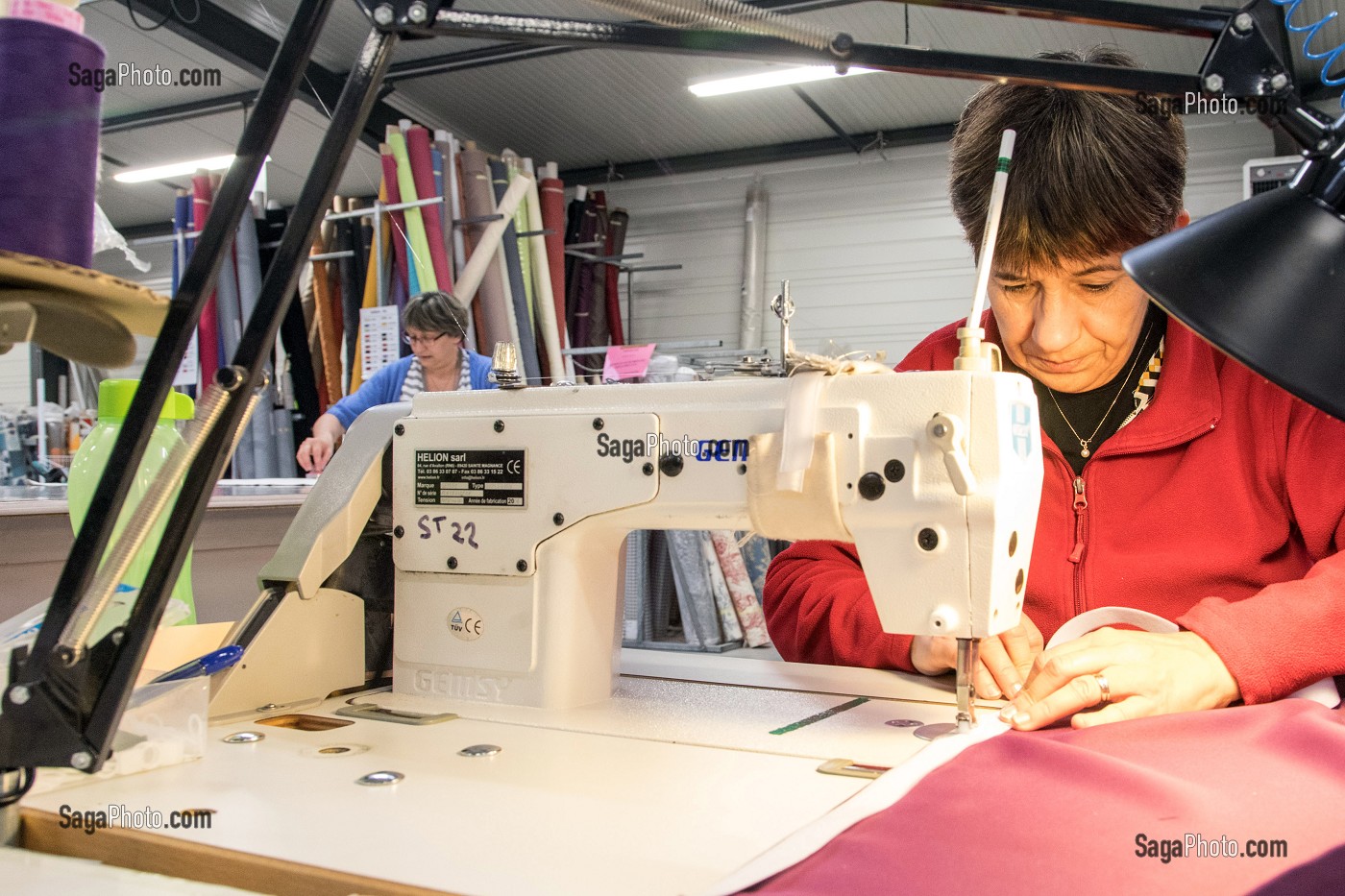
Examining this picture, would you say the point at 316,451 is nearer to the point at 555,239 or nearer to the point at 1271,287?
the point at 555,239

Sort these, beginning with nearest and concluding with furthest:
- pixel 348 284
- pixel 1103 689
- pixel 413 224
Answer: pixel 1103 689
pixel 413 224
pixel 348 284

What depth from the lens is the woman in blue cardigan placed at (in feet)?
9.86

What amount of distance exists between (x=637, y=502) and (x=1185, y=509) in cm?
65

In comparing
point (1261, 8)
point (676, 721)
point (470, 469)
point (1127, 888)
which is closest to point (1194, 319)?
point (1261, 8)

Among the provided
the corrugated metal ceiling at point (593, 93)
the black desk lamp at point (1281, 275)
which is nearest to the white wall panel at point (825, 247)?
the corrugated metal ceiling at point (593, 93)

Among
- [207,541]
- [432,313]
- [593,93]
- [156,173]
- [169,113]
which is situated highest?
[593,93]

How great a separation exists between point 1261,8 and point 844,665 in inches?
37.8

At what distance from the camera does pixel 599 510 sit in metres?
1.19

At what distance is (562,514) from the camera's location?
1.21 m

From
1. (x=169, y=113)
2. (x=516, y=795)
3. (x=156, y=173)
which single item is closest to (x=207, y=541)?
(x=516, y=795)

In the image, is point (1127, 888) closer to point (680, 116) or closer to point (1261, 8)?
point (1261, 8)

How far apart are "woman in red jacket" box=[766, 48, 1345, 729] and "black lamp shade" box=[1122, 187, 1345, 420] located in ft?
1.92

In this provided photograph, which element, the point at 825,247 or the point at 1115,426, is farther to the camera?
the point at 825,247

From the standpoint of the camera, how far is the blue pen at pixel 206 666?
98 cm
